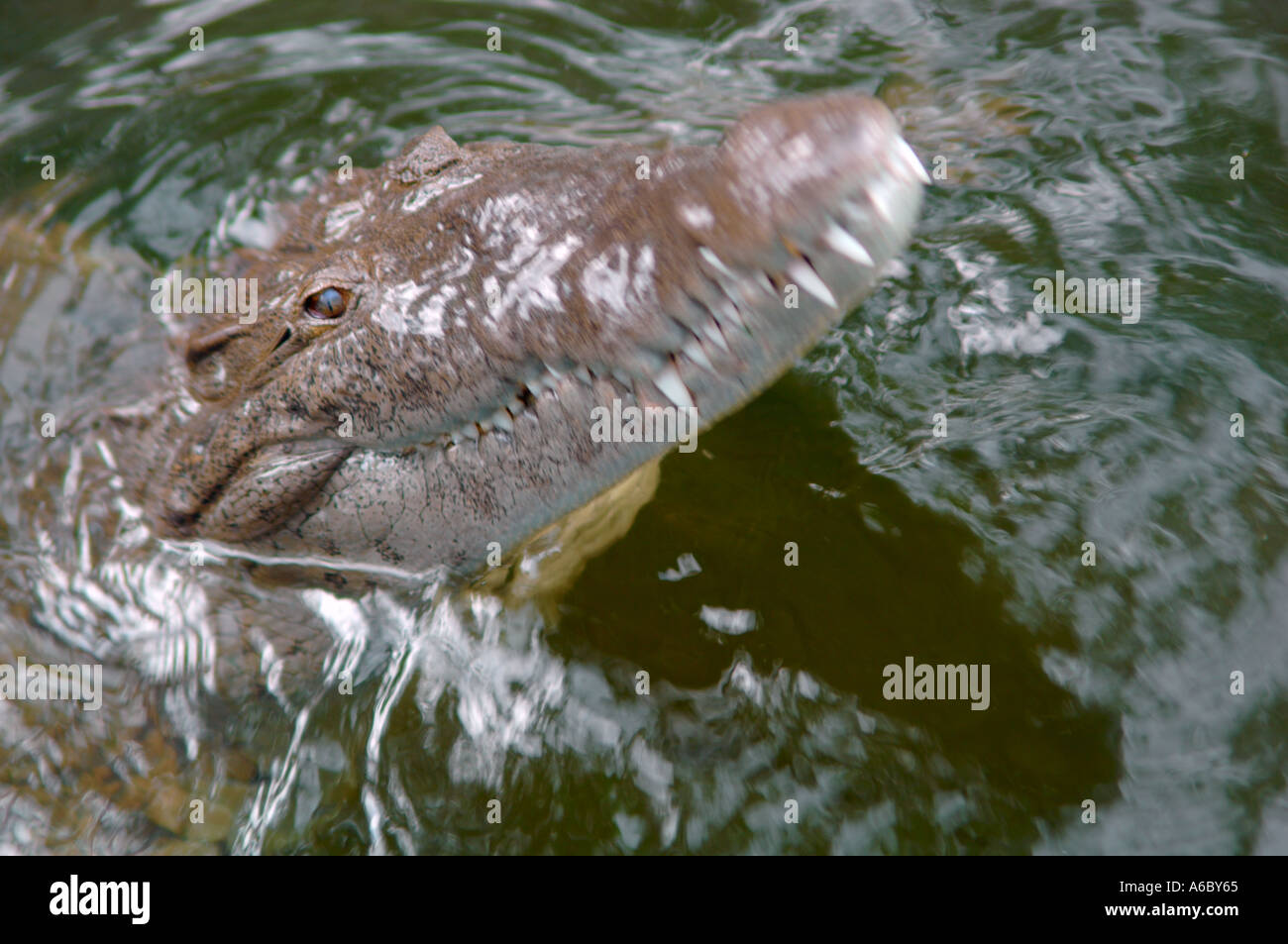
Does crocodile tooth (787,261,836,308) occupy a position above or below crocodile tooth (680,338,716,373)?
above

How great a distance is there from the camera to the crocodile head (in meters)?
2.17

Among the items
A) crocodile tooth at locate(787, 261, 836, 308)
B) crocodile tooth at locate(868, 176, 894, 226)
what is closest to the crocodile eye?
crocodile tooth at locate(787, 261, 836, 308)

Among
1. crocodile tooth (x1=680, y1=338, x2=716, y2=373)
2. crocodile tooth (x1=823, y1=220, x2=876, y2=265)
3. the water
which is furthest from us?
the water

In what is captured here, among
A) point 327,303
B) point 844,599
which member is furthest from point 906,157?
point 327,303

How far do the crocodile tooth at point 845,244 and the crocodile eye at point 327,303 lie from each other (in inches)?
57.4

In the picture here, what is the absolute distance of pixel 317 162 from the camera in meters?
4.96

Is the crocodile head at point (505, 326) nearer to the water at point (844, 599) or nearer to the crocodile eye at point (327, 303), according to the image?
the crocodile eye at point (327, 303)

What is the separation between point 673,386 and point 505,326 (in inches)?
19.3

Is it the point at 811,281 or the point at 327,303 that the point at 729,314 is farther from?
the point at 327,303

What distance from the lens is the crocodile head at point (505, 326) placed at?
2.17 metres

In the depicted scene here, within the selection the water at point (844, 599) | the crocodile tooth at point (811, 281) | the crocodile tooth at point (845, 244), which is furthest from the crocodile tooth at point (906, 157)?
the water at point (844, 599)

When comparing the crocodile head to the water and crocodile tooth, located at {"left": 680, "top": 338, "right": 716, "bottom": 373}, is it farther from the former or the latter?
A: the water
